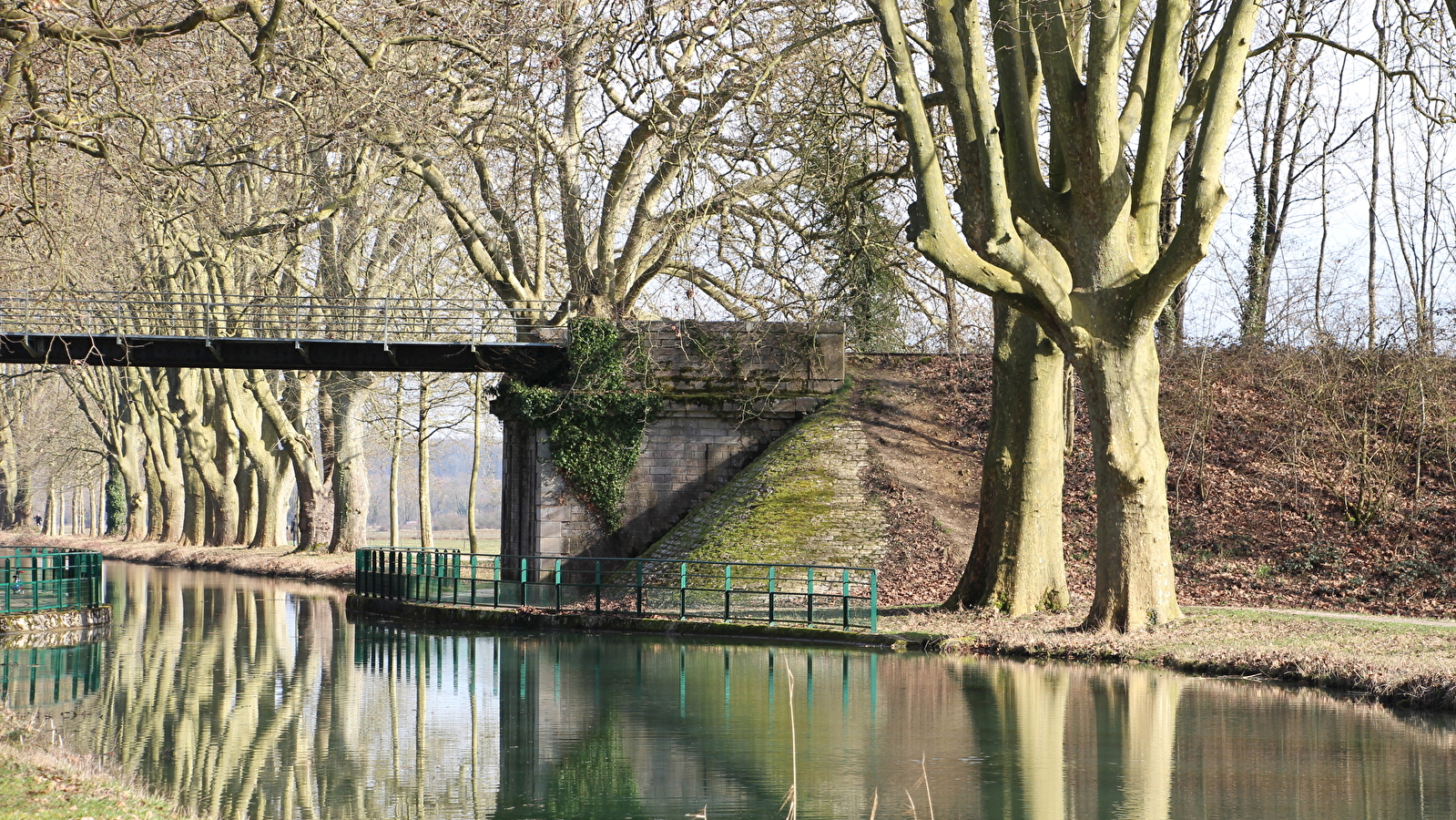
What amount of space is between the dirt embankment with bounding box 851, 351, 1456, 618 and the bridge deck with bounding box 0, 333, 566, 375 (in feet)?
21.8

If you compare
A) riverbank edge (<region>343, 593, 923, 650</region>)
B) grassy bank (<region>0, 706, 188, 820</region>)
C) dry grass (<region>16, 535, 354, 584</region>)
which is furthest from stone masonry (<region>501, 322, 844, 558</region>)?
grassy bank (<region>0, 706, 188, 820</region>)

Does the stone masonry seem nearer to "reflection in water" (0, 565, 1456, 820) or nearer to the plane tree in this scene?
"reflection in water" (0, 565, 1456, 820)

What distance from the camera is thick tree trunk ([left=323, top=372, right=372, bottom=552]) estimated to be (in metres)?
39.2

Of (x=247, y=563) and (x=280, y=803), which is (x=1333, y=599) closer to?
(x=280, y=803)

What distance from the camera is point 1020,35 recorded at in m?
17.6

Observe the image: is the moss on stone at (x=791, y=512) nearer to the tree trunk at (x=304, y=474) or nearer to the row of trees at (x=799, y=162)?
the row of trees at (x=799, y=162)

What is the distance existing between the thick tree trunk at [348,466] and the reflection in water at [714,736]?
20.0 meters

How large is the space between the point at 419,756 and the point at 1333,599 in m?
15.1

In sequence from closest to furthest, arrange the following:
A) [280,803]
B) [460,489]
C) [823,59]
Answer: [280,803]
[823,59]
[460,489]

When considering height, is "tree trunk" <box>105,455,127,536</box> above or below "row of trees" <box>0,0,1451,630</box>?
below

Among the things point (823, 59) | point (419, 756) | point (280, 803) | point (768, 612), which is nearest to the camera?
point (280, 803)

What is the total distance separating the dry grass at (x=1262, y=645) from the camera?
14273 mm

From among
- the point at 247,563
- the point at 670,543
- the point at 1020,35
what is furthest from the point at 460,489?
the point at 1020,35

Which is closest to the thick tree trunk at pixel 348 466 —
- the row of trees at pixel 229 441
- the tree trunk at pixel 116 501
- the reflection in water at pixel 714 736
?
the row of trees at pixel 229 441
